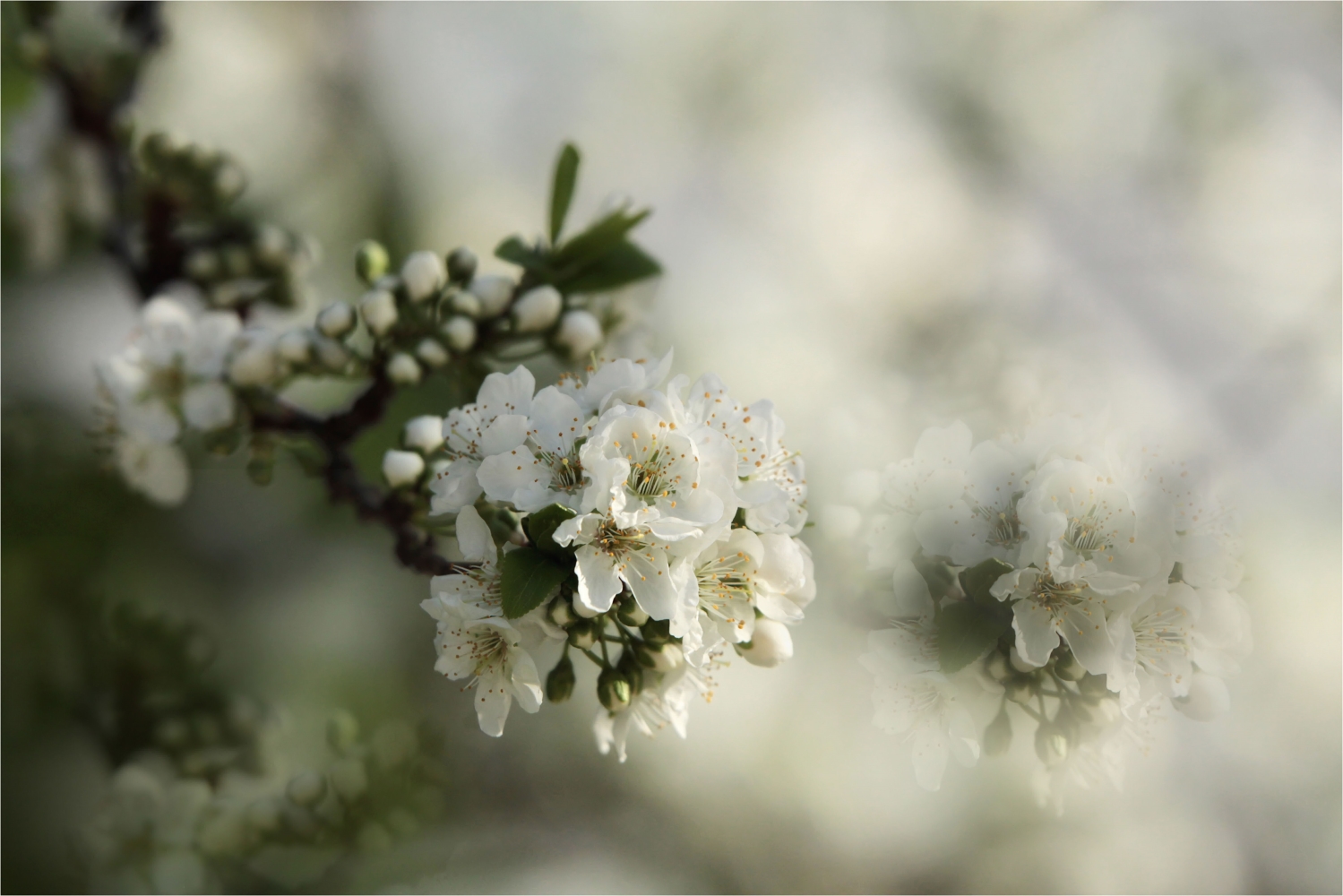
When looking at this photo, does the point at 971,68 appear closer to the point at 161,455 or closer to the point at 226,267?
the point at 226,267

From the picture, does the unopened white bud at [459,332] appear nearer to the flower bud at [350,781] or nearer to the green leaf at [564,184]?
the green leaf at [564,184]

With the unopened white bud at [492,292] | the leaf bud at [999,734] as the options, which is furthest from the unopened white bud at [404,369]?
the leaf bud at [999,734]

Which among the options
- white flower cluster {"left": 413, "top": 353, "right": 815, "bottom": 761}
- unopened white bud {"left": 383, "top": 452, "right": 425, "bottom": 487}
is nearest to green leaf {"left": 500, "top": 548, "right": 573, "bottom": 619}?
white flower cluster {"left": 413, "top": 353, "right": 815, "bottom": 761}

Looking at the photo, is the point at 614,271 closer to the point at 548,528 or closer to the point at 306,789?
the point at 548,528

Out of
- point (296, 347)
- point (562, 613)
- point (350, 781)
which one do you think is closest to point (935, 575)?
point (562, 613)

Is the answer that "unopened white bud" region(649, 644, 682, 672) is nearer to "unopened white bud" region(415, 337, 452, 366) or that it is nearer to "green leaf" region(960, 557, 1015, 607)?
"green leaf" region(960, 557, 1015, 607)

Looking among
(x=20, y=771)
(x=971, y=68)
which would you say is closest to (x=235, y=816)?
(x=20, y=771)
